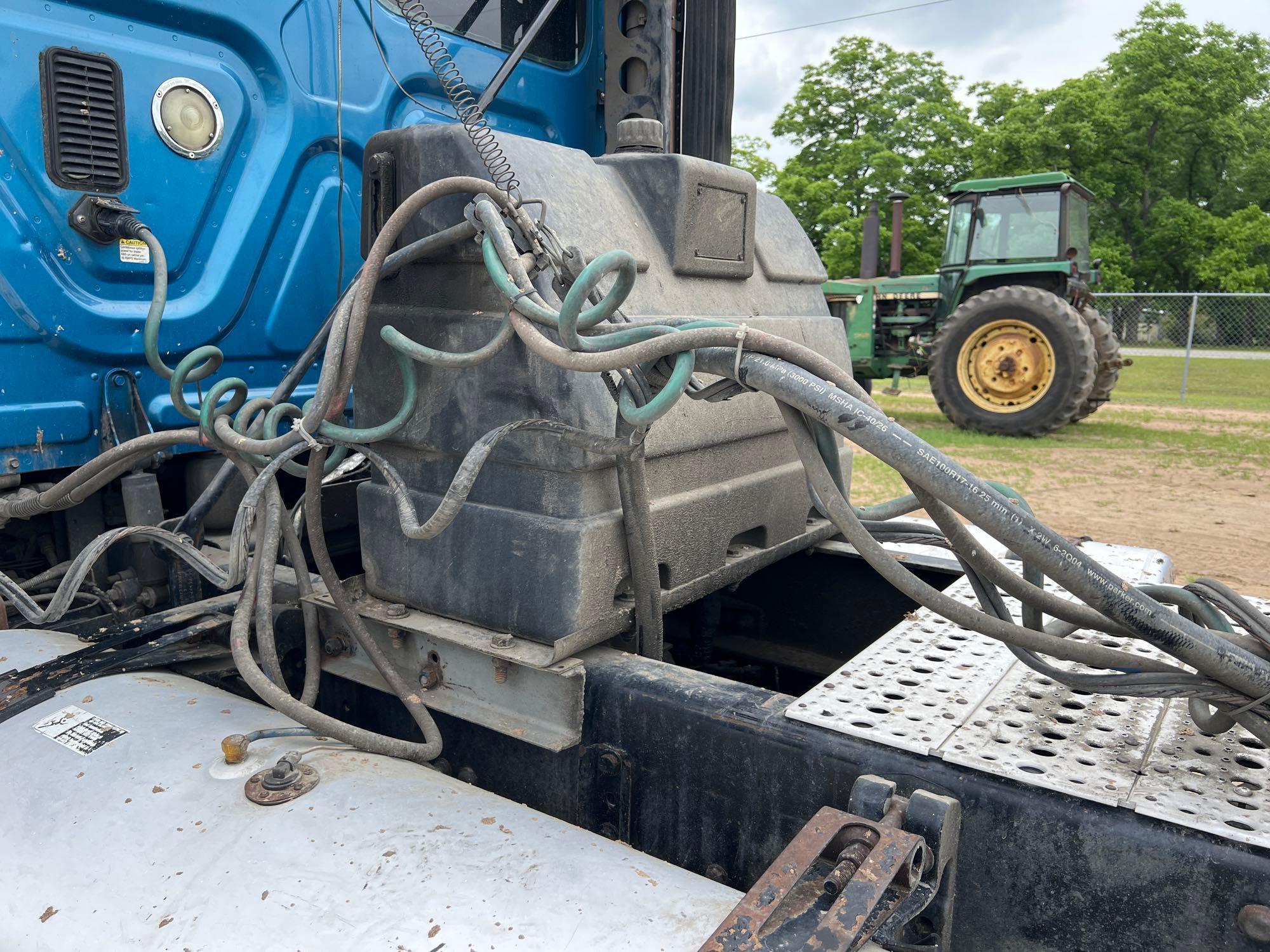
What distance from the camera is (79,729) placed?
1.44 metres

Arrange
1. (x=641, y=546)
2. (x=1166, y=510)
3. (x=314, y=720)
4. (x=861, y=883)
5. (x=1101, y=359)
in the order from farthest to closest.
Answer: (x=1101, y=359), (x=1166, y=510), (x=641, y=546), (x=314, y=720), (x=861, y=883)

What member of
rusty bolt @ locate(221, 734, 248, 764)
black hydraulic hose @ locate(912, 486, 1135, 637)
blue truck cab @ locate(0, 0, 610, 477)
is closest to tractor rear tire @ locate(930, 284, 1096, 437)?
blue truck cab @ locate(0, 0, 610, 477)

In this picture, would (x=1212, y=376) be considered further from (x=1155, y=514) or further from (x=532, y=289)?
(x=532, y=289)

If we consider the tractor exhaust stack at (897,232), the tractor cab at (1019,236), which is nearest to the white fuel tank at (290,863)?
the tractor cab at (1019,236)

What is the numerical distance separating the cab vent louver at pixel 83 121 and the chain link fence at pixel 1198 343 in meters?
18.1

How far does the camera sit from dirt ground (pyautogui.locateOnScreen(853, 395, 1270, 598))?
623cm

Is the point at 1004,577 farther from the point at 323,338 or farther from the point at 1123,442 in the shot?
the point at 1123,442

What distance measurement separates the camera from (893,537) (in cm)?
215

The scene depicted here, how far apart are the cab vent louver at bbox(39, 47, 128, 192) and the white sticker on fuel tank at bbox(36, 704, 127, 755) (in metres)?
1.01

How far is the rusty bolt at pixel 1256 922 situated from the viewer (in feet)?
3.30

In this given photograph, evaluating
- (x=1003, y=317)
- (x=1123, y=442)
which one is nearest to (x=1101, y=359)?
(x=1123, y=442)

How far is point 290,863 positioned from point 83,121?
1458 millimetres

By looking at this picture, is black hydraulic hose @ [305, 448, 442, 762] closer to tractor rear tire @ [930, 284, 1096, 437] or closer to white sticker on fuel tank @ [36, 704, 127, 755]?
white sticker on fuel tank @ [36, 704, 127, 755]

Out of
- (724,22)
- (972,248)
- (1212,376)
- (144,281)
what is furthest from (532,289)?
(1212,376)
